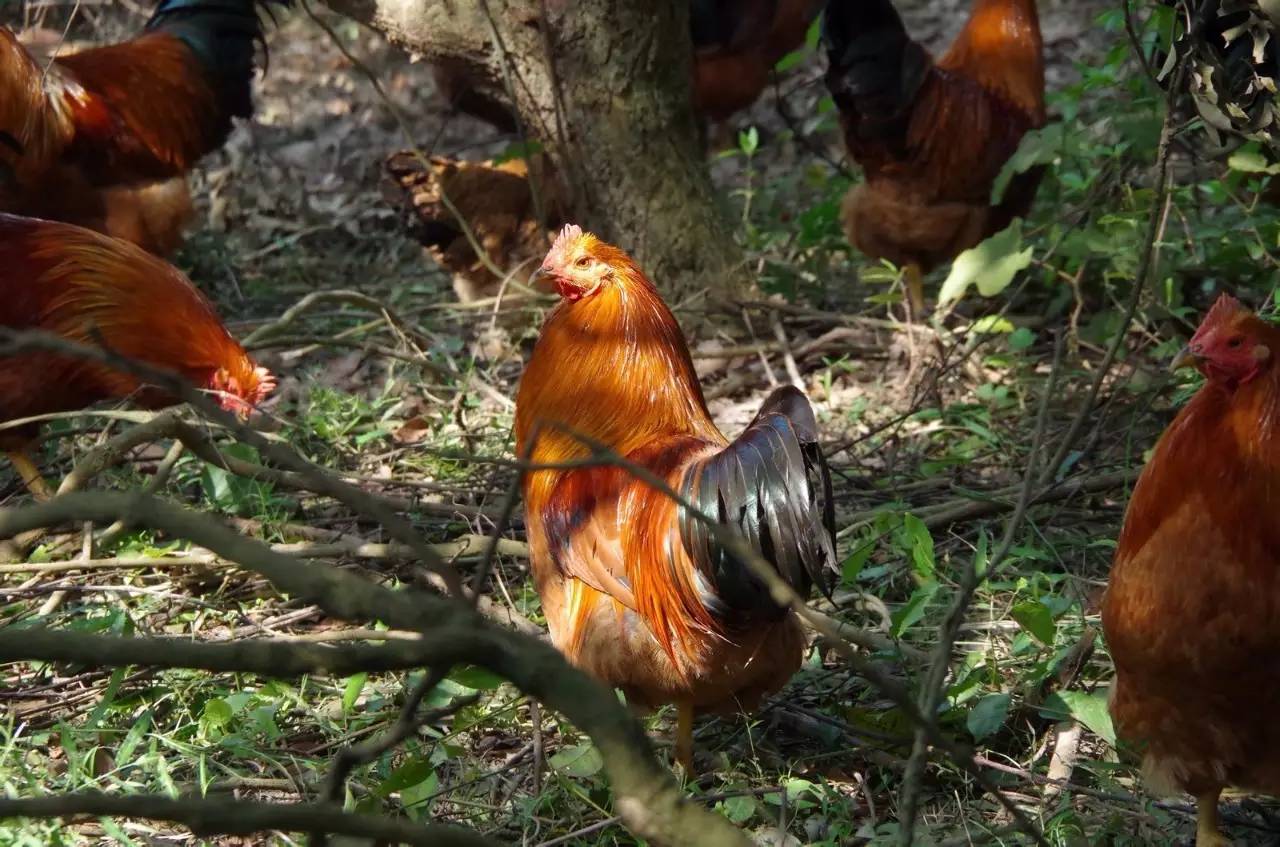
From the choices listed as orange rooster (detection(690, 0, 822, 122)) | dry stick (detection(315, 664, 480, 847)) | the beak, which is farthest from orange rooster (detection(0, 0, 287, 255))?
the beak

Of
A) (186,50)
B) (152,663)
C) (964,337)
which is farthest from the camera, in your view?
(186,50)

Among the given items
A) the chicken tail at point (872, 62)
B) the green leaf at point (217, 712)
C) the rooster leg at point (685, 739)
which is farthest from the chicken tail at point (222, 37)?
the rooster leg at point (685, 739)

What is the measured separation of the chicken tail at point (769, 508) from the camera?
2.49 m

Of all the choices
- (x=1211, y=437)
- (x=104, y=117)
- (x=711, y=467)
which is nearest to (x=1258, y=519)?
(x=1211, y=437)

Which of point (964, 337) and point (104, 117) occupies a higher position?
point (104, 117)

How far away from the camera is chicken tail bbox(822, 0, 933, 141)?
563 centimetres

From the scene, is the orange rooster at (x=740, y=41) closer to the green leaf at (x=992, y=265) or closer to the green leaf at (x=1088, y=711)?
the green leaf at (x=992, y=265)

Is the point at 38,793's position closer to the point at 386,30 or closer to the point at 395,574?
the point at 395,574

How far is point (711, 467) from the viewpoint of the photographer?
2656 mm

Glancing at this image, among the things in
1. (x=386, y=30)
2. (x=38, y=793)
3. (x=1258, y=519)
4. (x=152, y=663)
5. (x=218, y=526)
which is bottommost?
(x=38, y=793)

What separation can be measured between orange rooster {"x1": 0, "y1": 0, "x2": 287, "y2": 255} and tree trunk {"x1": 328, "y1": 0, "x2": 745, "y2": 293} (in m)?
1.29

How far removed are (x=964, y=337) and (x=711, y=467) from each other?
2.69 meters

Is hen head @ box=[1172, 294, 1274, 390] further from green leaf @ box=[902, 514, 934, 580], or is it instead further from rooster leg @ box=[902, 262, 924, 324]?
rooster leg @ box=[902, 262, 924, 324]

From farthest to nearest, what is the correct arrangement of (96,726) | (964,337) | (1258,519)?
(964,337) → (96,726) → (1258,519)
